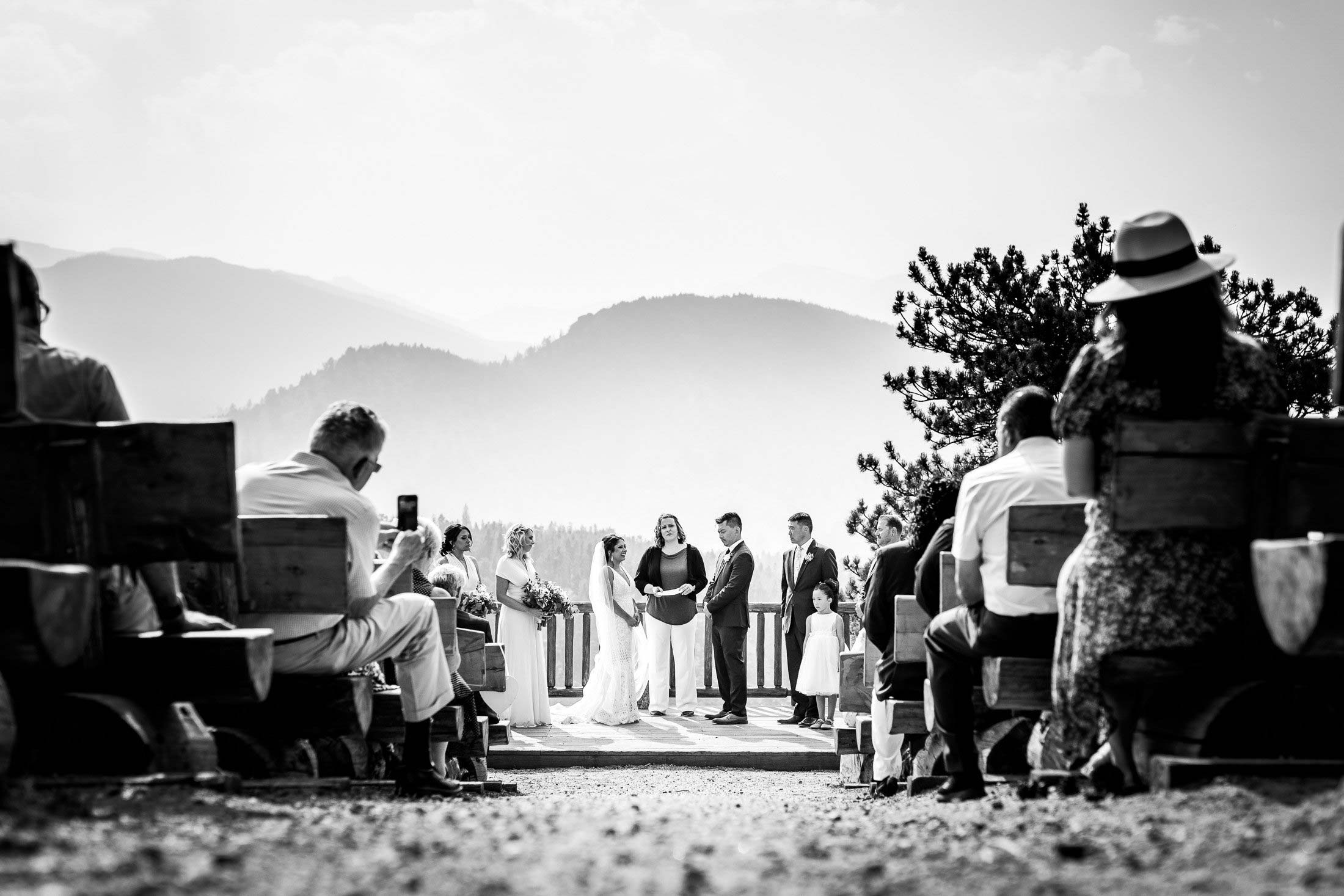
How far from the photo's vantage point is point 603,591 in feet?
48.7

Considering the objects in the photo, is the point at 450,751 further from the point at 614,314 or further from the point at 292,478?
the point at 614,314

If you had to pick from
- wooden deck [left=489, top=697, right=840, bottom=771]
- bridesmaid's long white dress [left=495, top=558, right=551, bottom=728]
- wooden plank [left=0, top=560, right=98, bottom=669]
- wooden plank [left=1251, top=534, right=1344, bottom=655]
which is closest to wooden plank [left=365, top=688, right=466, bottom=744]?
wooden plank [left=0, top=560, right=98, bottom=669]

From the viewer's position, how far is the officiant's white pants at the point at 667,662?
15.4 metres

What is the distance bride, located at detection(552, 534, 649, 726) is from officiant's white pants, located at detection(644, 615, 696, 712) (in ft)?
1.20

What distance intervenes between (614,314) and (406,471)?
29.6 m

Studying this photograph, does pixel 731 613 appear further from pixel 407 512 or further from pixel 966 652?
pixel 966 652

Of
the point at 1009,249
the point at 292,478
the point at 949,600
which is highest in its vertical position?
the point at 1009,249

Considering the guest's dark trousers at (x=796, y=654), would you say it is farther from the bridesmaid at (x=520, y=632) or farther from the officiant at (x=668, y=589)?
the bridesmaid at (x=520, y=632)

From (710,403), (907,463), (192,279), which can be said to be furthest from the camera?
(710,403)

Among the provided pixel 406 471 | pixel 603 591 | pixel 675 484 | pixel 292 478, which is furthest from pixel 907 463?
pixel 675 484

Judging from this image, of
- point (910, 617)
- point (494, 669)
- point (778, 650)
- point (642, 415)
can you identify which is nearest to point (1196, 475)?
point (910, 617)

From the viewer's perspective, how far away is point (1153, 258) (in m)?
4.77

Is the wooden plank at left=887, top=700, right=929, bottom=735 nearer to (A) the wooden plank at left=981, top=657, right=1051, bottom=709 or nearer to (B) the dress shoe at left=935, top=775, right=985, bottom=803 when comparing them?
(B) the dress shoe at left=935, top=775, right=985, bottom=803

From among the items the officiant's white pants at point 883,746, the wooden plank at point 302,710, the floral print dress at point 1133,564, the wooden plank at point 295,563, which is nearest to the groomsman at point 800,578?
the officiant's white pants at point 883,746
